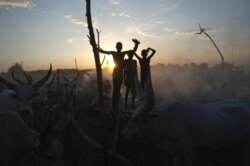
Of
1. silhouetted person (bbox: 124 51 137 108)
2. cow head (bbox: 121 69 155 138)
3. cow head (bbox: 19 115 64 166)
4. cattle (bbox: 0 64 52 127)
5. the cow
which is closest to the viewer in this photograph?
cow head (bbox: 19 115 64 166)

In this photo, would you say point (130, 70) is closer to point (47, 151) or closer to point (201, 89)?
point (47, 151)

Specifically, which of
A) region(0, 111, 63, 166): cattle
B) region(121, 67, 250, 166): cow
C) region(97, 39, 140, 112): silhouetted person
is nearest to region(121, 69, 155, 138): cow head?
region(121, 67, 250, 166): cow

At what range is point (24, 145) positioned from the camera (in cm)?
499

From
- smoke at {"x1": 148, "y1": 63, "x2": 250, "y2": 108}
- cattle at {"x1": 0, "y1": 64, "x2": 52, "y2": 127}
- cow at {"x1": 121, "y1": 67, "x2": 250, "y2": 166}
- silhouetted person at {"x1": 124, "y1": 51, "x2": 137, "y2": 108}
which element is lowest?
smoke at {"x1": 148, "y1": 63, "x2": 250, "y2": 108}

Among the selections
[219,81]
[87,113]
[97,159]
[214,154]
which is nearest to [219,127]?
[214,154]

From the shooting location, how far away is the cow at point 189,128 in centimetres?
661

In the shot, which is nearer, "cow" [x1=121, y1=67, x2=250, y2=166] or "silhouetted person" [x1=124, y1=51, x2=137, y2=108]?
"cow" [x1=121, y1=67, x2=250, y2=166]

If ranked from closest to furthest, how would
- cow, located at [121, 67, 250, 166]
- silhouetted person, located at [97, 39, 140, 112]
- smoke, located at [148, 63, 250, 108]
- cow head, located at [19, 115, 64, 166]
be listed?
cow head, located at [19, 115, 64, 166]
cow, located at [121, 67, 250, 166]
silhouetted person, located at [97, 39, 140, 112]
smoke, located at [148, 63, 250, 108]

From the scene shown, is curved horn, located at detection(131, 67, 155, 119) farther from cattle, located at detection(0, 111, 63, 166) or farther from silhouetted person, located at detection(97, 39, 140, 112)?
silhouetted person, located at detection(97, 39, 140, 112)

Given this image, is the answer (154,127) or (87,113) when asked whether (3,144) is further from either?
(87,113)

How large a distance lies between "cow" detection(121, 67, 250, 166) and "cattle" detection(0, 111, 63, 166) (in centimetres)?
215

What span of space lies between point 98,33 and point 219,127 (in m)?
3.31

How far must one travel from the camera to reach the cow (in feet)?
21.7

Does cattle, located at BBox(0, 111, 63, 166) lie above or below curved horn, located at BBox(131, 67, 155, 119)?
below
